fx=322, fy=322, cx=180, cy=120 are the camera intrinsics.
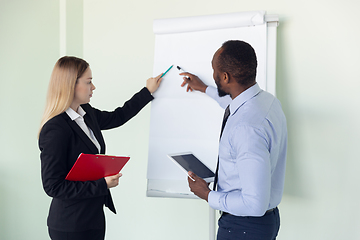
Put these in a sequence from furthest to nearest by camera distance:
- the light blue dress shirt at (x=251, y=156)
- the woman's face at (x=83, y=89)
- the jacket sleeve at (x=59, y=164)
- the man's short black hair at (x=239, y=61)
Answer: the woman's face at (x=83, y=89) < the jacket sleeve at (x=59, y=164) < the man's short black hair at (x=239, y=61) < the light blue dress shirt at (x=251, y=156)

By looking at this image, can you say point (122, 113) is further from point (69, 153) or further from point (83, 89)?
point (69, 153)

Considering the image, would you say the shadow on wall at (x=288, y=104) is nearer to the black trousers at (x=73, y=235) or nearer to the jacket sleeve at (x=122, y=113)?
the jacket sleeve at (x=122, y=113)

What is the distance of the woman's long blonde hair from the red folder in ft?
0.91

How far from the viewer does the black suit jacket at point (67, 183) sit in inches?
53.5

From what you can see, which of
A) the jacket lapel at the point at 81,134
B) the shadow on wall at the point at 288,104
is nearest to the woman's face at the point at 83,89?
the jacket lapel at the point at 81,134

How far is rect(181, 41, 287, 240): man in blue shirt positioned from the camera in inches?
41.9

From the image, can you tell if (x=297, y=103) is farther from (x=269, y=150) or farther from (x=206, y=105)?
(x=269, y=150)

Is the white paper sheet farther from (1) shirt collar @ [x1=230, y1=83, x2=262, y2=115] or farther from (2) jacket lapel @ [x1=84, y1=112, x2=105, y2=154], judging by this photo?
(1) shirt collar @ [x1=230, y1=83, x2=262, y2=115]

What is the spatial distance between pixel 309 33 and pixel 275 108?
2.90 feet

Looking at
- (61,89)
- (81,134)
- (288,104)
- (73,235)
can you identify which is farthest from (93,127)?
(288,104)

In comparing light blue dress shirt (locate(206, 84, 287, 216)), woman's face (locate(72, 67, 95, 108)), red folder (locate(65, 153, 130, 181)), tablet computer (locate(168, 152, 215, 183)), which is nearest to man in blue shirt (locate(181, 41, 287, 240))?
light blue dress shirt (locate(206, 84, 287, 216))

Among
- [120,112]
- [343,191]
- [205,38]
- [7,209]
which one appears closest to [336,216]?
[343,191]

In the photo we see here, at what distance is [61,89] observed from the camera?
1.44m

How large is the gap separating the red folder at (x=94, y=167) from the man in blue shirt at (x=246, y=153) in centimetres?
35
